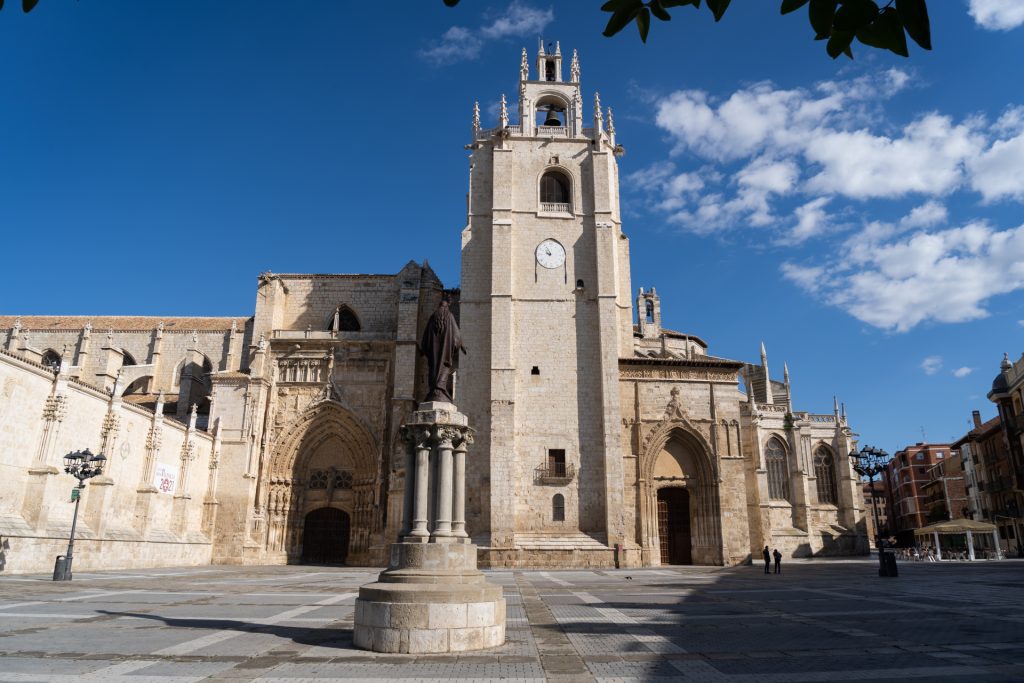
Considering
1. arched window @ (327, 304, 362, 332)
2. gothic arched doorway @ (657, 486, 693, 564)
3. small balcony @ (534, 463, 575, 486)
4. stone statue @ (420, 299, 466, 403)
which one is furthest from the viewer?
arched window @ (327, 304, 362, 332)

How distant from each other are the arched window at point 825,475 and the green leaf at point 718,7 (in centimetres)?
4029

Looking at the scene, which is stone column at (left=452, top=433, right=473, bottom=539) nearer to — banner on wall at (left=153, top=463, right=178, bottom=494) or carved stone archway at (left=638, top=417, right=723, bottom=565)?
carved stone archway at (left=638, top=417, right=723, bottom=565)

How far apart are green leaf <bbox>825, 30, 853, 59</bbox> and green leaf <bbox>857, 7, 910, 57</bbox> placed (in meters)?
0.11

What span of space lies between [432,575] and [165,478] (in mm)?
20477

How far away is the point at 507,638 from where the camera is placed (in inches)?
314

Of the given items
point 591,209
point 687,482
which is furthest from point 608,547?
point 591,209

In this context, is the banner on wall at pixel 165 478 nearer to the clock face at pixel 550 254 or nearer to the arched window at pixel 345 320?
the arched window at pixel 345 320

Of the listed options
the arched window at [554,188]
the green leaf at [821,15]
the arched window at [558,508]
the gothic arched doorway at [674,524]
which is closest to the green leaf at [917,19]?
the green leaf at [821,15]

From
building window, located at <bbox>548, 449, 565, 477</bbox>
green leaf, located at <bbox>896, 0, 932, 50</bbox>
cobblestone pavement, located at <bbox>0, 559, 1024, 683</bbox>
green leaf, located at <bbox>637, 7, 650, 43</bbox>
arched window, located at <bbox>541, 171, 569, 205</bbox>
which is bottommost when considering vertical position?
cobblestone pavement, located at <bbox>0, 559, 1024, 683</bbox>

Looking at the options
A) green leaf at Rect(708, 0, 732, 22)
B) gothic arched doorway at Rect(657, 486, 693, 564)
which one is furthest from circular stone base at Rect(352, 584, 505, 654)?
gothic arched doorway at Rect(657, 486, 693, 564)

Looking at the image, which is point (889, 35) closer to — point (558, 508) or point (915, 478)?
point (558, 508)

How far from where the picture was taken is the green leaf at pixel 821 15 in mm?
2166

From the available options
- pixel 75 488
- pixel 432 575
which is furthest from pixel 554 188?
pixel 432 575

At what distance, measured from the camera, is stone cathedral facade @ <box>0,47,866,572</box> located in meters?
24.9
